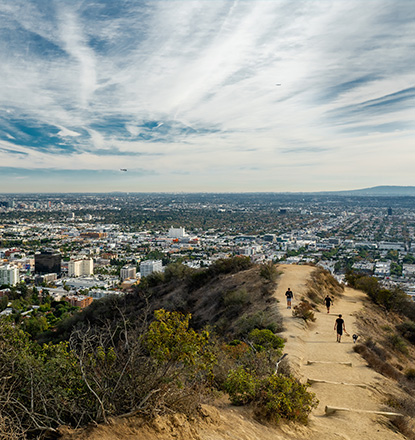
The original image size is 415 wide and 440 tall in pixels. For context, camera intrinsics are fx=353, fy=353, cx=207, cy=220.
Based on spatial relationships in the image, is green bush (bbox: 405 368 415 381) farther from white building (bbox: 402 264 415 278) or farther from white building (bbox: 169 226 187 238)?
white building (bbox: 169 226 187 238)

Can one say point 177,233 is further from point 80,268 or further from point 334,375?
point 334,375

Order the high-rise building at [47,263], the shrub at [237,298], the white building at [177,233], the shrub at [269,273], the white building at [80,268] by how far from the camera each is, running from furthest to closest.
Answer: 1. the white building at [177,233]
2. the white building at [80,268]
3. the high-rise building at [47,263]
4. the shrub at [269,273]
5. the shrub at [237,298]

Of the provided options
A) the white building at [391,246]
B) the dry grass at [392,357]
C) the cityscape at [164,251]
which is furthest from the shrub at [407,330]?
the white building at [391,246]

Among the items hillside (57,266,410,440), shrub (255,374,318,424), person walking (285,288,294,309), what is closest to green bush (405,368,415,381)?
hillside (57,266,410,440)

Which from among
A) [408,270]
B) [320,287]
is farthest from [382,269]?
[320,287]

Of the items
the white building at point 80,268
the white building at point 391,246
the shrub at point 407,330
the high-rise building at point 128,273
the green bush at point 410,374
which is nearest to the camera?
the green bush at point 410,374

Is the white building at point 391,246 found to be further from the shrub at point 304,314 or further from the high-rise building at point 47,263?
the shrub at point 304,314
